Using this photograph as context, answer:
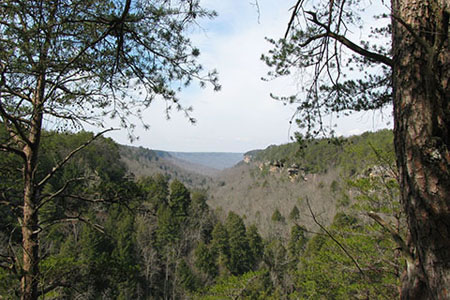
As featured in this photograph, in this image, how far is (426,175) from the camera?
4.09 ft

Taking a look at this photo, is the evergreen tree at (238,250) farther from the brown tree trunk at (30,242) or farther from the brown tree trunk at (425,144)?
the brown tree trunk at (425,144)

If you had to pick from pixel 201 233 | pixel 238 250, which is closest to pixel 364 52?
pixel 238 250

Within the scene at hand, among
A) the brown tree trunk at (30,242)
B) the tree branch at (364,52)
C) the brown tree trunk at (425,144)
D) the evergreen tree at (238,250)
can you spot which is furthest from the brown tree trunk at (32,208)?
the evergreen tree at (238,250)

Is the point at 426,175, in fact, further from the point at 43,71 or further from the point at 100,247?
the point at 100,247

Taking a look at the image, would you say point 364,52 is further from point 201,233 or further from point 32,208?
point 201,233

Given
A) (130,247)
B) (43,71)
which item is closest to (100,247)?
(130,247)

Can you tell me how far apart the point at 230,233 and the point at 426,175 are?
23442 millimetres

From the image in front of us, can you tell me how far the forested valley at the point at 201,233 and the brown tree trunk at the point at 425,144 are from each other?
0.14 meters

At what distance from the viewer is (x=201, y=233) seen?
87.8ft

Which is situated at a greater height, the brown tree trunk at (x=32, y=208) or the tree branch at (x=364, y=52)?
the tree branch at (x=364, y=52)

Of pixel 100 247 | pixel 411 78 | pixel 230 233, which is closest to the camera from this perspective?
pixel 411 78

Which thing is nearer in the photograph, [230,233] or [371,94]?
[371,94]

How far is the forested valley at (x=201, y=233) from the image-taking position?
10.4 ft

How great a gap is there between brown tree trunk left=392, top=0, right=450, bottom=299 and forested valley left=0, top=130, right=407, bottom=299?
140 mm
